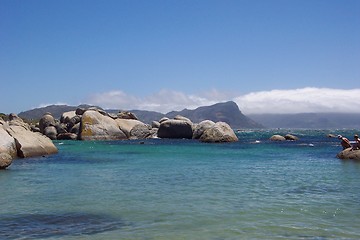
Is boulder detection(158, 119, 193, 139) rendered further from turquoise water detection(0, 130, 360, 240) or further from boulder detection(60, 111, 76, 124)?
turquoise water detection(0, 130, 360, 240)

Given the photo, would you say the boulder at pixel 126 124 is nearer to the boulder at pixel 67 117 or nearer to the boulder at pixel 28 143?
the boulder at pixel 67 117

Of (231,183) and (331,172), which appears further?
(331,172)

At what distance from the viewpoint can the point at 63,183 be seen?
18812 mm

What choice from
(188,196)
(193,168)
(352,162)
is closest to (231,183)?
(188,196)

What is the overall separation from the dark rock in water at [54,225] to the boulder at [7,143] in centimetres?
1693

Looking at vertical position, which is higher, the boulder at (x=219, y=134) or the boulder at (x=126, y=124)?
the boulder at (x=126, y=124)

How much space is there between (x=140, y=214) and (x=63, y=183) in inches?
307

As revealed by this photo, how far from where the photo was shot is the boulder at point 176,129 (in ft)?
221

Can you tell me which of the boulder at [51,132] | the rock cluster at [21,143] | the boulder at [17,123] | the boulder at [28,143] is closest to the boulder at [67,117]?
the boulder at [51,132]

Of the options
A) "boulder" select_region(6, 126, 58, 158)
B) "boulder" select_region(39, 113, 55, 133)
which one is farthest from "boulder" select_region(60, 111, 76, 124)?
"boulder" select_region(6, 126, 58, 158)

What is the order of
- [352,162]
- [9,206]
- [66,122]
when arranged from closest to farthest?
1. [9,206]
2. [352,162]
3. [66,122]

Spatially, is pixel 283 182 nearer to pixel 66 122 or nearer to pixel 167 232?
pixel 167 232

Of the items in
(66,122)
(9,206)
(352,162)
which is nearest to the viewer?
(9,206)

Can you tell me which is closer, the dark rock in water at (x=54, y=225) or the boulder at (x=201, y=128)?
the dark rock in water at (x=54, y=225)
